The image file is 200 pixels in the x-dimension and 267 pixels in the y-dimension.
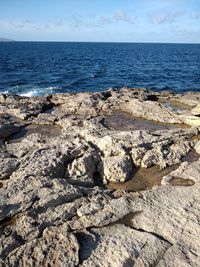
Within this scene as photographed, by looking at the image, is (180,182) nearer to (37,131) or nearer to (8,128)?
(37,131)

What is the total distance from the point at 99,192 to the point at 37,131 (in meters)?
9.26

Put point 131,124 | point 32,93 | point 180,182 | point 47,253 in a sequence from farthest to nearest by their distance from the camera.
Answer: point 32,93
point 131,124
point 180,182
point 47,253

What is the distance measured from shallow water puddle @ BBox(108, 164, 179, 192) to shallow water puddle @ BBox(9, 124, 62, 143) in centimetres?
688

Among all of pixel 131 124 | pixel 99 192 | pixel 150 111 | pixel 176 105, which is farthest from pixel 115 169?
pixel 176 105

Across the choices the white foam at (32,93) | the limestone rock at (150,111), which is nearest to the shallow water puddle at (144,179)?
the limestone rock at (150,111)

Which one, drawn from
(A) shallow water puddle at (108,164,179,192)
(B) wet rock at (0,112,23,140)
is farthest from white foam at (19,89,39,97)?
(A) shallow water puddle at (108,164,179,192)

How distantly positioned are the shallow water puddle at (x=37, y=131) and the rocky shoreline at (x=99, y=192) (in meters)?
0.06

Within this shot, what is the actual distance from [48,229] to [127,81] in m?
43.4

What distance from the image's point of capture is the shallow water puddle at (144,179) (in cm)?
1390

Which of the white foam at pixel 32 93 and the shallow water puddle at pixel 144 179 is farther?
the white foam at pixel 32 93

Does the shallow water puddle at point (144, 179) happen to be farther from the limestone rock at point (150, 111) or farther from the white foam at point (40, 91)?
the white foam at point (40, 91)

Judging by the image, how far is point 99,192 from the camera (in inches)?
491

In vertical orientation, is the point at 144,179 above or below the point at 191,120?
below

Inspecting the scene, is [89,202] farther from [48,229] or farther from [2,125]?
[2,125]
